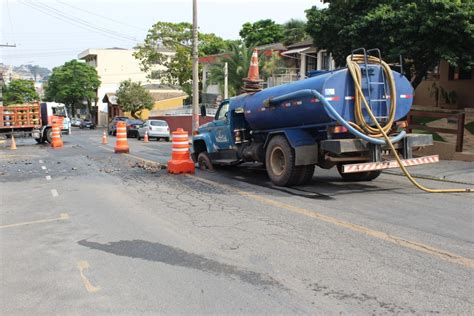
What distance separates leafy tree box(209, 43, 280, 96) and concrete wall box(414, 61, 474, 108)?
40.0 feet

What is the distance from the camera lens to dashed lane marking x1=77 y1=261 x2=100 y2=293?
15.4ft

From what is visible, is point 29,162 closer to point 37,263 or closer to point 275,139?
point 275,139

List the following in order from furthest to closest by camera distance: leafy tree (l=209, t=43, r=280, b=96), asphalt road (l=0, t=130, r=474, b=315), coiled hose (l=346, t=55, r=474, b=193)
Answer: leafy tree (l=209, t=43, r=280, b=96), coiled hose (l=346, t=55, r=474, b=193), asphalt road (l=0, t=130, r=474, b=315)


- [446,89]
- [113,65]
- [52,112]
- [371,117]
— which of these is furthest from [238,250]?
[113,65]

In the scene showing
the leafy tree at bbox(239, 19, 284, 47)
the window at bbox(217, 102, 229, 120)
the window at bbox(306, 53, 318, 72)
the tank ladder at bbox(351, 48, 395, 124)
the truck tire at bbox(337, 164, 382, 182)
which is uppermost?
the leafy tree at bbox(239, 19, 284, 47)

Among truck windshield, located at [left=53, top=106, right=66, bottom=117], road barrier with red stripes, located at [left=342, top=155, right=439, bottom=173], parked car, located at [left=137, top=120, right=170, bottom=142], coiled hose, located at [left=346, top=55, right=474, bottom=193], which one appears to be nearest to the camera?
road barrier with red stripes, located at [left=342, top=155, right=439, bottom=173]

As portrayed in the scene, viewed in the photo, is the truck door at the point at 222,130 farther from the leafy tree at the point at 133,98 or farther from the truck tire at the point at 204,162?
the leafy tree at the point at 133,98

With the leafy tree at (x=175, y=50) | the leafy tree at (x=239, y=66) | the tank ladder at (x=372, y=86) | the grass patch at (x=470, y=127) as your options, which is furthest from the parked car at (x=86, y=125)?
the tank ladder at (x=372, y=86)

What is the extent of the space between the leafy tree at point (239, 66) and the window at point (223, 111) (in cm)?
2305

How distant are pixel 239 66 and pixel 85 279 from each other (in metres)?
32.4

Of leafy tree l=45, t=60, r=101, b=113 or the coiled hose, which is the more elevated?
leafy tree l=45, t=60, r=101, b=113

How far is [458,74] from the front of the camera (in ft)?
80.2

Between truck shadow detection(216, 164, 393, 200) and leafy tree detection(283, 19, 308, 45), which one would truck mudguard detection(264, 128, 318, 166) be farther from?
leafy tree detection(283, 19, 308, 45)

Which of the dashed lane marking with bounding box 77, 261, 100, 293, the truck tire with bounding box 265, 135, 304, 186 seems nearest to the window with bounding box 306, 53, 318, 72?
the truck tire with bounding box 265, 135, 304, 186
